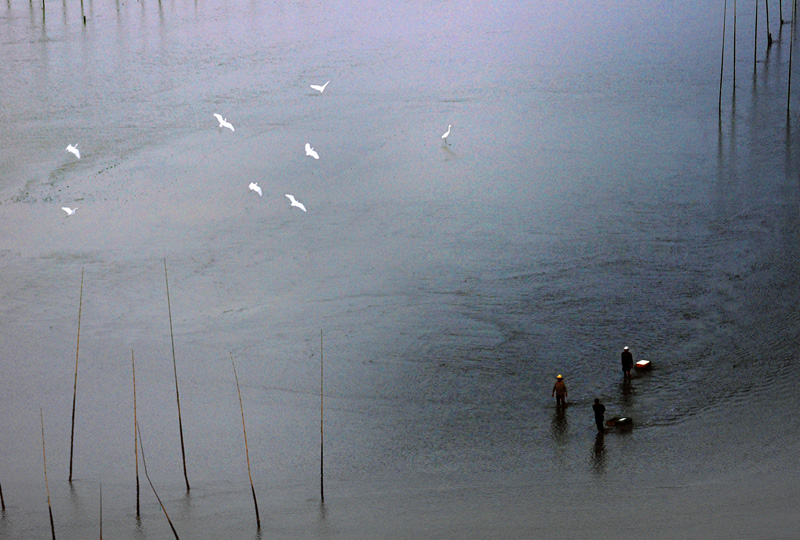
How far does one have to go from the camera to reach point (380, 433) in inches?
547

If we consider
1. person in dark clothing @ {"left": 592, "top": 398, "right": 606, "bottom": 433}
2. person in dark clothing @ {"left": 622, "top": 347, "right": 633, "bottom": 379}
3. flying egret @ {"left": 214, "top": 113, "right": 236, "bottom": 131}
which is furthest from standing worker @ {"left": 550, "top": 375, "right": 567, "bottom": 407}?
flying egret @ {"left": 214, "top": 113, "right": 236, "bottom": 131}

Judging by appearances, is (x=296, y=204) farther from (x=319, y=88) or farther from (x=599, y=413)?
(x=599, y=413)

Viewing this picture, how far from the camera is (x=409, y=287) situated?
18734mm

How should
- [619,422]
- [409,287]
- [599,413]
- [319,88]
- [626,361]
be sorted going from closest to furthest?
[599,413], [619,422], [626,361], [409,287], [319,88]

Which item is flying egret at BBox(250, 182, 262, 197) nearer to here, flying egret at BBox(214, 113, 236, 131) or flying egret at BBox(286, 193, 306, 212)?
flying egret at BBox(286, 193, 306, 212)

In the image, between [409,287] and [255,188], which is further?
[255,188]

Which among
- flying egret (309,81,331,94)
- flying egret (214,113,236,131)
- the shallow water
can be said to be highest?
flying egret (309,81,331,94)

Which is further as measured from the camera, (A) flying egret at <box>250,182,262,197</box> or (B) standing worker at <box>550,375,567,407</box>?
(A) flying egret at <box>250,182,262,197</box>

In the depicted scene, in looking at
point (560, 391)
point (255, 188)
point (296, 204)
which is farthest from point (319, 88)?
point (560, 391)

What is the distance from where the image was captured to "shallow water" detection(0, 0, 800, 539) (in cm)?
1229

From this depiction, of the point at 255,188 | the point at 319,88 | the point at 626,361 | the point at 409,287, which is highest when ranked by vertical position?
the point at 319,88

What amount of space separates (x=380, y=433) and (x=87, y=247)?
10269 millimetres

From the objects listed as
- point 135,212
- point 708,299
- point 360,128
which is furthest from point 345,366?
point 360,128

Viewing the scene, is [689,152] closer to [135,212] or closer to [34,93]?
[135,212]
